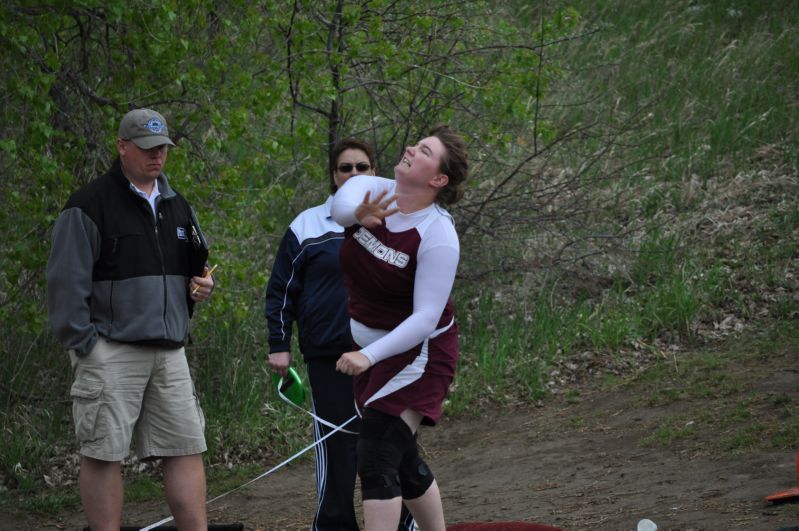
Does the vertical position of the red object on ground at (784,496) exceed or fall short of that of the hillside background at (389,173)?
it falls short

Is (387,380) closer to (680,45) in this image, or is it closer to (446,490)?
(446,490)

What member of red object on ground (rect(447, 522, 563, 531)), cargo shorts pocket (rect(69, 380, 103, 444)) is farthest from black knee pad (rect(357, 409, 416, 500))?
cargo shorts pocket (rect(69, 380, 103, 444))

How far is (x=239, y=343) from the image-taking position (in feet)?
28.1

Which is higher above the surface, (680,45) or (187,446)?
(680,45)

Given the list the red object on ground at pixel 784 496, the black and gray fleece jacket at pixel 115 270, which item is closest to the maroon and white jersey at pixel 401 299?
the black and gray fleece jacket at pixel 115 270

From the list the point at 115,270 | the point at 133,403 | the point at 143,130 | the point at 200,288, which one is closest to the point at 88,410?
the point at 133,403

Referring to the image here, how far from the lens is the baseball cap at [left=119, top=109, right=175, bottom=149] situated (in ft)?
15.2

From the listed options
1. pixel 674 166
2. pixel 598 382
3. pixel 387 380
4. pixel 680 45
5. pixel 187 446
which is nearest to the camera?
pixel 387 380

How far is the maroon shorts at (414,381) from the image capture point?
4.09 meters

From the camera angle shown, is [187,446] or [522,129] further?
[522,129]

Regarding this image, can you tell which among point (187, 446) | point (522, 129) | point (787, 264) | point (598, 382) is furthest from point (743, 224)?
point (187, 446)

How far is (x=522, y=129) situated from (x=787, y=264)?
110 inches

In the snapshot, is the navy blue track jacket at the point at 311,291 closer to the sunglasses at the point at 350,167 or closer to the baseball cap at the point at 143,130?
the sunglasses at the point at 350,167

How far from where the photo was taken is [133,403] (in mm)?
4625
